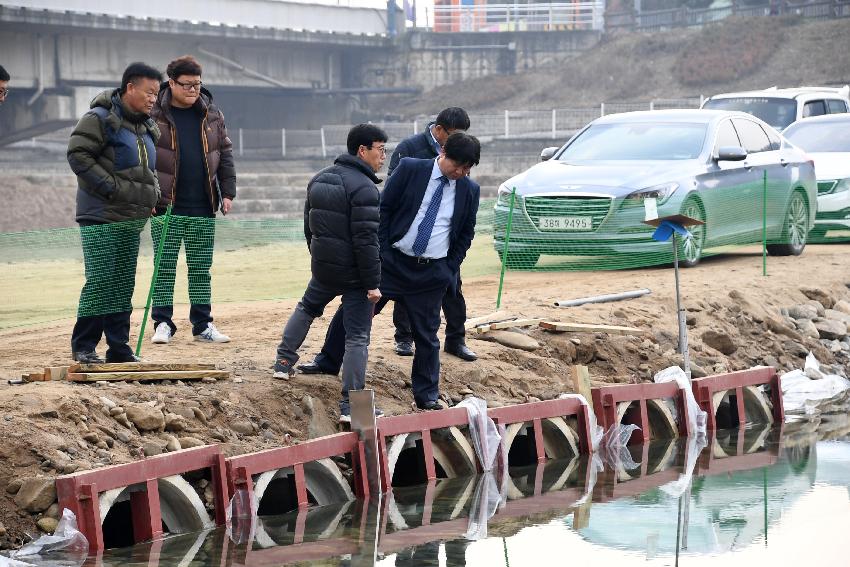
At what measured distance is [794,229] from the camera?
19.2m

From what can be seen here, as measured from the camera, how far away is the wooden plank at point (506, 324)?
12492 mm

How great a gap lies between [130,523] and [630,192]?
→ 29.3 ft

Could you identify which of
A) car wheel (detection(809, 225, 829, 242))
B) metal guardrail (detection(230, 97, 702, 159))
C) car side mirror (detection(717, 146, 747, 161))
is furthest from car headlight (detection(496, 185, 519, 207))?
metal guardrail (detection(230, 97, 702, 159))

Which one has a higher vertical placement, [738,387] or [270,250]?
[270,250]

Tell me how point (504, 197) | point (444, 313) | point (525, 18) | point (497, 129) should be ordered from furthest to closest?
point (525, 18)
point (497, 129)
point (504, 197)
point (444, 313)

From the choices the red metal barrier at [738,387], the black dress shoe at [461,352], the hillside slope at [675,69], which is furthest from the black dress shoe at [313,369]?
the hillside slope at [675,69]

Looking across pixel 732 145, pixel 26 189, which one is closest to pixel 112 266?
pixel 732 145

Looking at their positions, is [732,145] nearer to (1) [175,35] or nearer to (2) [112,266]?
(2) [112,266]

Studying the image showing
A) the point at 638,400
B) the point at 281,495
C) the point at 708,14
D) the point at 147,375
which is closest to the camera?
the point at 281,495

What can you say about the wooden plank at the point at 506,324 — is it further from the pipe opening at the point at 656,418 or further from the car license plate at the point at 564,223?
the car license plate at the point at 564,223

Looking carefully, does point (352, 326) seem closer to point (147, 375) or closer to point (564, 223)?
point (147, 375)

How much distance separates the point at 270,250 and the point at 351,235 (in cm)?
1055

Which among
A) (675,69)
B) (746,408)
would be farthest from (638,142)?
(675,69)

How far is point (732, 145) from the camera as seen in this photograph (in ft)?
60.0
